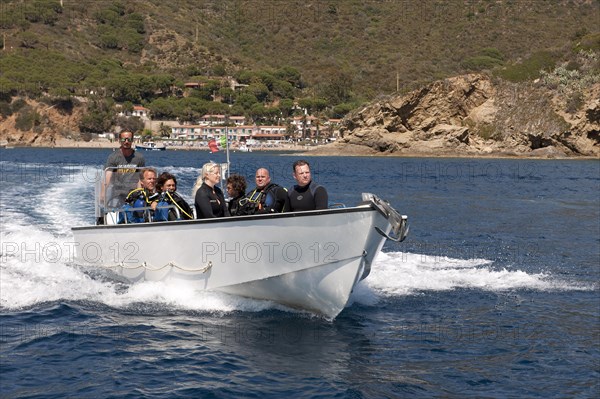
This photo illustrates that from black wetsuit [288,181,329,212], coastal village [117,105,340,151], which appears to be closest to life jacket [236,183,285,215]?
black wetsuit [288,181,329,212]

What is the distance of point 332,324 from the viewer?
36.1ft

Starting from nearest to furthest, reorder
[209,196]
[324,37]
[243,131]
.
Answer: [209,196]
[243,131]
[324,37]

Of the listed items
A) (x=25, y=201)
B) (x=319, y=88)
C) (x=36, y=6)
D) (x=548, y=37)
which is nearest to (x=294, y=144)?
(x=319, y=88)

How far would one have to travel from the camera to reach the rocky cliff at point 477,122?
81.8 meters

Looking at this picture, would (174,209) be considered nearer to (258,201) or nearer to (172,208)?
(172,208)

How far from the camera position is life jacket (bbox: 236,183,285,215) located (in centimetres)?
1105

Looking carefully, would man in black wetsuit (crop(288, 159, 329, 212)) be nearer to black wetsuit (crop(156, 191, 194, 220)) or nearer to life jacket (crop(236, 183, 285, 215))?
life jacket (crop(236, 183, 285, 215))

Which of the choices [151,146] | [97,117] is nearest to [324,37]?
[97,117]

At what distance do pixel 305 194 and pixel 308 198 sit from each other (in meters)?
0.07

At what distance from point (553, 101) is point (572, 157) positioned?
696 centimetres

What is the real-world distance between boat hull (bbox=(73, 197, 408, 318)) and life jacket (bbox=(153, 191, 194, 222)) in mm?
408

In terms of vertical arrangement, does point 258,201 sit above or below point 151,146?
below

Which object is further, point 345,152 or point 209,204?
point 345,152

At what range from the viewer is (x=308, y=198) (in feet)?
35.3
